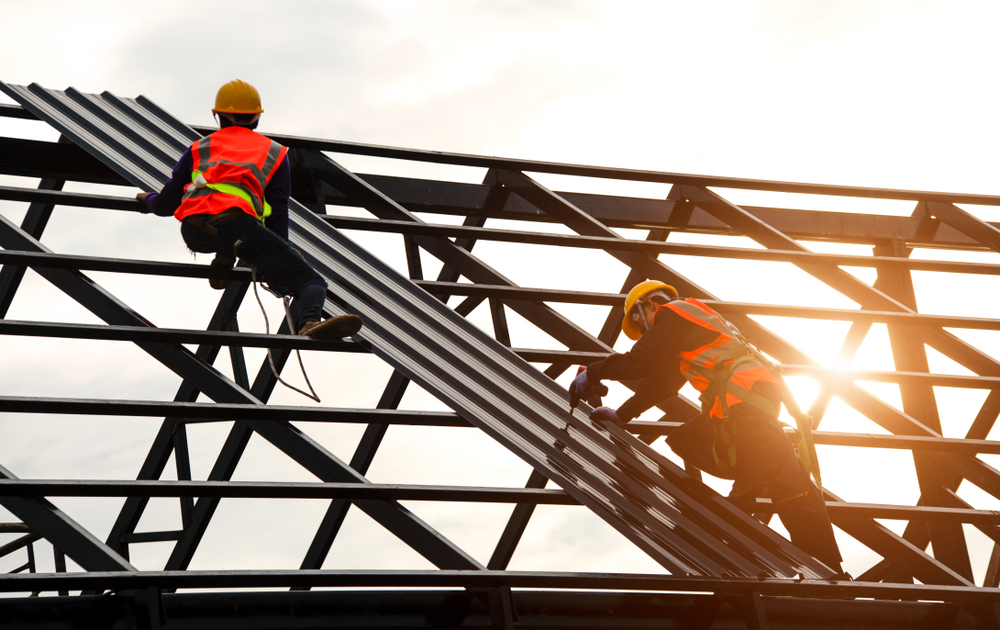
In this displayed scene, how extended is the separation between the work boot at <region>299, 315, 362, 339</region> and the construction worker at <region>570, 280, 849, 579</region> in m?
1.47

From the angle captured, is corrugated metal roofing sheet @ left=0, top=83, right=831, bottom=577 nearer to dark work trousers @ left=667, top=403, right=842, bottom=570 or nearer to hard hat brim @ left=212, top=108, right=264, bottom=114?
dark work trousers @ left=667, top=403, right=842, bottom=570

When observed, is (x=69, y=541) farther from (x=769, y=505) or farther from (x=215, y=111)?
(x=769, y=505)

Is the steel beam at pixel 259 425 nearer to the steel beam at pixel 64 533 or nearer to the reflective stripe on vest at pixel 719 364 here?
the steel beam at pixel 64 533

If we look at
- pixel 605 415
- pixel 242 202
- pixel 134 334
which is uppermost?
pixel 242 202

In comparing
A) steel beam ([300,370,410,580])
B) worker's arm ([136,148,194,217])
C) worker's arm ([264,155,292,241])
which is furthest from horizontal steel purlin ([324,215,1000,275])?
worker's arm ([136,148,194,217])

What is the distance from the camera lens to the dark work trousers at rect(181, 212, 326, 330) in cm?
555

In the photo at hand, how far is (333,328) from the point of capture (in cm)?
543

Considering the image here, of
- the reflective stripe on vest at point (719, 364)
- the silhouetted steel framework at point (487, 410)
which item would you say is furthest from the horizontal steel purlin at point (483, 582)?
the reflective stripe on vest at point (719, 364)

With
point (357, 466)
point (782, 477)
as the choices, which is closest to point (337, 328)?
point (357, 466)

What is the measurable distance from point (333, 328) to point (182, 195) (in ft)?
4.24

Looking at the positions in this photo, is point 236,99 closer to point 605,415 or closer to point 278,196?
point 278,196

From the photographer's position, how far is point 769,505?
5.92 meters

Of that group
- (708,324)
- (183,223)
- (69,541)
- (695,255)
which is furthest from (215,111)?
(695,255)

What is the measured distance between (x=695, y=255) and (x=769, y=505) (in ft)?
8.70
